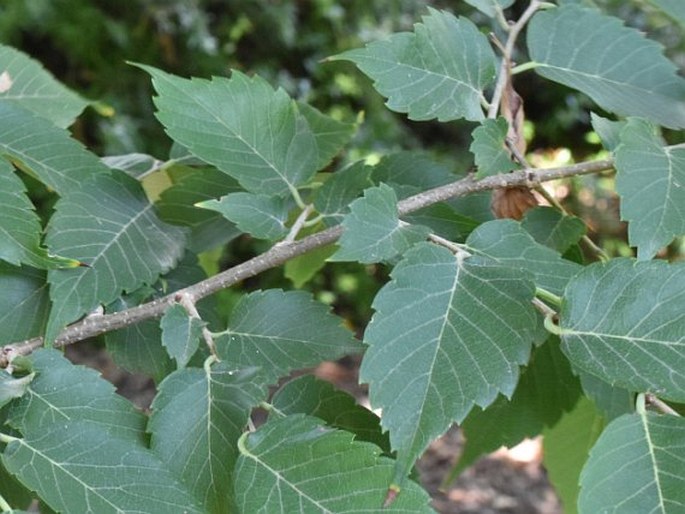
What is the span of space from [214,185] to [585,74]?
269mm

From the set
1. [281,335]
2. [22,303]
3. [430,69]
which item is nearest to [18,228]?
[22,303]

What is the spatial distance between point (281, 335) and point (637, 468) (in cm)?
21

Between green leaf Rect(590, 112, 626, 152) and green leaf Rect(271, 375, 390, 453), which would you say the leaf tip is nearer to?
green leaf Rect(271, 375, 390, 453)

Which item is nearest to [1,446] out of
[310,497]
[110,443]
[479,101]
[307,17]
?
[110,443]

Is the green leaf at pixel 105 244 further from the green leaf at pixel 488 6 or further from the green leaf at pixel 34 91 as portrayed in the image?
the green leaf at pixel 488 6

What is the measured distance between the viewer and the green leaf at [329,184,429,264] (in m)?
0.49

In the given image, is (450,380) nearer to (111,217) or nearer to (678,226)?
(678,226)

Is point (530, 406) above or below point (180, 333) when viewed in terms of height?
below

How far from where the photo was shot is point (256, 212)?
1.85 ft

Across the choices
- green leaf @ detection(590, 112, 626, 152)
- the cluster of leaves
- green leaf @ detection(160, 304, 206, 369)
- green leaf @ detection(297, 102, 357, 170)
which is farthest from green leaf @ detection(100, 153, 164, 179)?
green leaf @ detection(590, 112, 626, 152)

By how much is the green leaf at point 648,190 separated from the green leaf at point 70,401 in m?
0.28

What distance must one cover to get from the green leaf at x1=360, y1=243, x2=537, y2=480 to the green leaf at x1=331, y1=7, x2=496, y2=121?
14cm

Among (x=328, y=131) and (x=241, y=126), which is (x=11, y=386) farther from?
(x=328, y=131)

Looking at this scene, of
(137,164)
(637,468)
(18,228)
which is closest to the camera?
(637,468)
